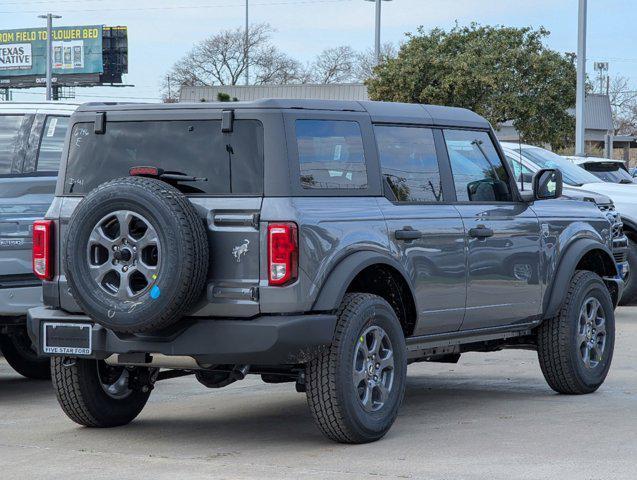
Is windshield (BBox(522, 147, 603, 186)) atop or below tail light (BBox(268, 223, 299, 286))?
atop

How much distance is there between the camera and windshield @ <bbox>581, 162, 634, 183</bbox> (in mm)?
19125

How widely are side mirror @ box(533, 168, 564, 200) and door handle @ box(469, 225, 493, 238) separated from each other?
70 centimetres

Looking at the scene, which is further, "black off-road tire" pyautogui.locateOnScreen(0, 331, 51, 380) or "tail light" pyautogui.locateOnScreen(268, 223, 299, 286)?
"black off-road tire" pyautogui.locateOnScreen(0, 331, 51, 380)

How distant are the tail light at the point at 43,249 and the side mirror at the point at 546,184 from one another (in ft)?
11.0

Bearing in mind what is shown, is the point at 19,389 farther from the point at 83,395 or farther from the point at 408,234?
the point at 408,234

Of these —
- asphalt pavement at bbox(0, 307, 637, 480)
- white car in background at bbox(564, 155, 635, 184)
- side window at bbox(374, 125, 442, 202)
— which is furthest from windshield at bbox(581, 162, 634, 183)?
side window at bbox(374, 125, 442, 202)

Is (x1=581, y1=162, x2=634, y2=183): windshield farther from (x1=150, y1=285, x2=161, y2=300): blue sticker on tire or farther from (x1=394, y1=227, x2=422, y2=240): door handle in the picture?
(x1=150, y1=285, x2=161, y2=300): blue sticker on tire

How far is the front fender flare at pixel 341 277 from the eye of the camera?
7133 millimetres

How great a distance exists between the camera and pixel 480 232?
8531 mm

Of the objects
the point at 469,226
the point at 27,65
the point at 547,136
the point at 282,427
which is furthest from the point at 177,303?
the point at 27,65

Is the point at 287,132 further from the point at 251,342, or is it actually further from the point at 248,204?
the point at 251,342

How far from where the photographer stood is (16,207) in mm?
9156

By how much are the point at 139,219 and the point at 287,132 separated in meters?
0.94

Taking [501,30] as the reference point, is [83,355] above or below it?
below
